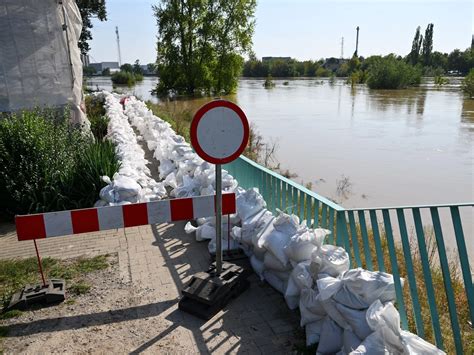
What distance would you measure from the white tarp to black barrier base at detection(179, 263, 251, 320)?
5.20 meters

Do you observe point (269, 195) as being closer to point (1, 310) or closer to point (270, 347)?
point (270, 347)

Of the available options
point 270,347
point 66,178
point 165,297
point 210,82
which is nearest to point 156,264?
point 165,297

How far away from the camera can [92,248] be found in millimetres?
4539

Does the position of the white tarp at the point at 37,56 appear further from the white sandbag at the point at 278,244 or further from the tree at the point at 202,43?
the tree at the point at 202,43

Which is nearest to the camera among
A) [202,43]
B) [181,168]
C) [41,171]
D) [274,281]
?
[274,281]

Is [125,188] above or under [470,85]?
under

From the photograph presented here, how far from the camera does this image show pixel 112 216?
3.48 metres

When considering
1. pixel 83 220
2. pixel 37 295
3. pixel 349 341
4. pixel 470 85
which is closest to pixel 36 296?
pixel 37 295

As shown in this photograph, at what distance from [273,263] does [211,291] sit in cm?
59

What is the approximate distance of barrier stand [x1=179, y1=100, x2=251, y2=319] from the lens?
318 cm

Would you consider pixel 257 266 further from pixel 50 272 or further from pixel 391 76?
pixel 391 76

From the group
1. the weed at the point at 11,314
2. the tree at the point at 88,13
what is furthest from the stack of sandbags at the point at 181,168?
the tree at the point at 88,13

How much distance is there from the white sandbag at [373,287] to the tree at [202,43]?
1384 inches

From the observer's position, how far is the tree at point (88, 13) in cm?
2826
